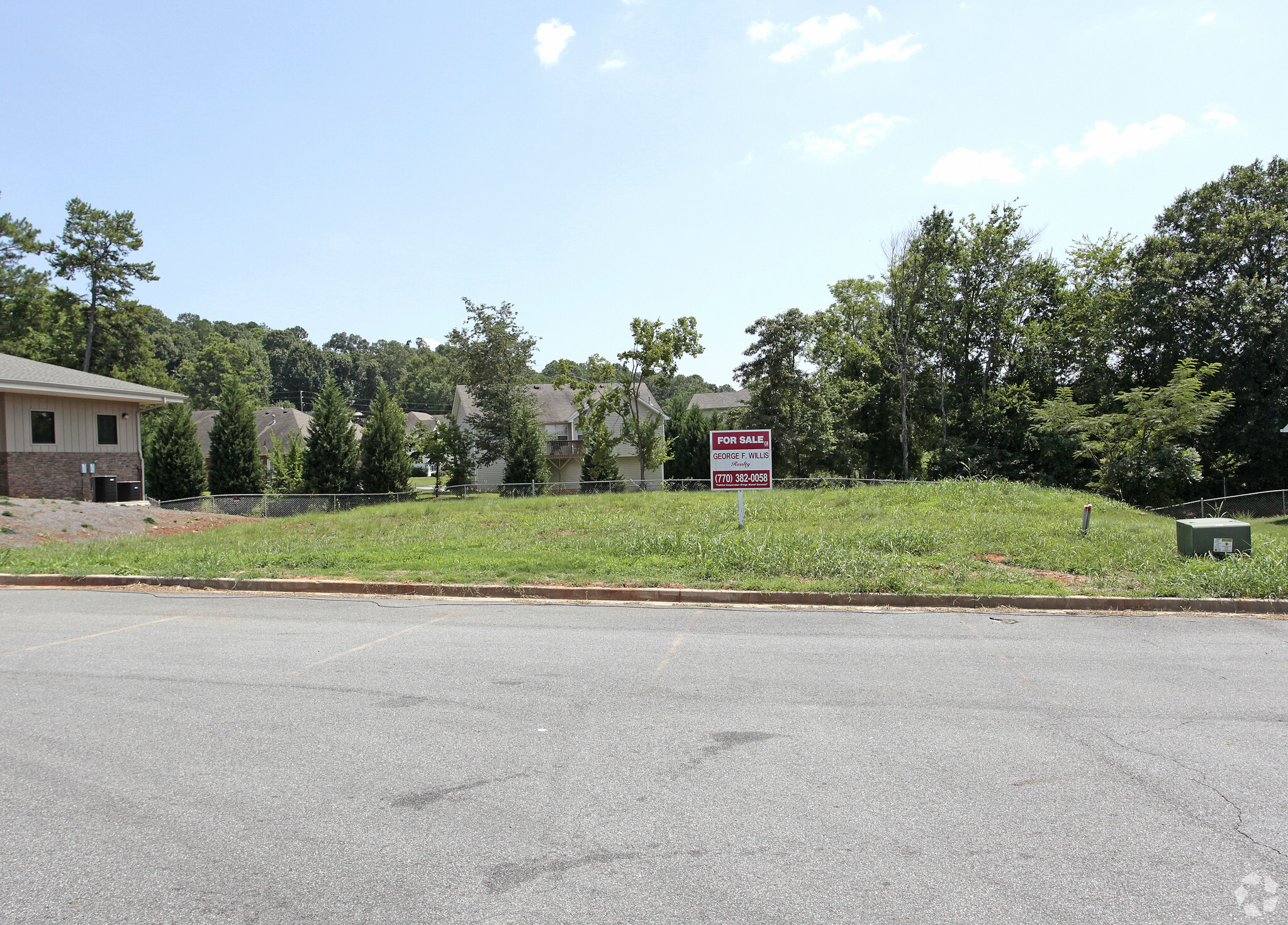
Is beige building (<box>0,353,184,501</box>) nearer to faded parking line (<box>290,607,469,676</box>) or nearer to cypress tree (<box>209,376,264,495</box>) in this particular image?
cypress tree (<box>209,376,264,495</box>)

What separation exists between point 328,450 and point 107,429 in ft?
30.3

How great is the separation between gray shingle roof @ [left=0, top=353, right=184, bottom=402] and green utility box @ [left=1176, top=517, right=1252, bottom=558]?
33.0 meters

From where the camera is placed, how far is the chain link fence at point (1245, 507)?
22.8 m

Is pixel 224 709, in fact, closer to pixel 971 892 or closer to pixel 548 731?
pixel 548 731

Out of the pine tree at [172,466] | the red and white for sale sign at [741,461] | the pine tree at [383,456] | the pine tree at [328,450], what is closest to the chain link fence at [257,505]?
the pine tree at [172,466]

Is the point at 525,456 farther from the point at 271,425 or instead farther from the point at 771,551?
the point at 271,425

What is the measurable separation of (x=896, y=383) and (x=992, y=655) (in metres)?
43.3

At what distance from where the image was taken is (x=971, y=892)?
11.2ft

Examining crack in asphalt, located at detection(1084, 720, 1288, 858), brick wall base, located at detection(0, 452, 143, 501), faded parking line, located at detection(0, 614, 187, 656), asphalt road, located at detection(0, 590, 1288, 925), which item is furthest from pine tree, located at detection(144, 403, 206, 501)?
crack in asphalt, located at detection(1084, 720, 1288, 858)

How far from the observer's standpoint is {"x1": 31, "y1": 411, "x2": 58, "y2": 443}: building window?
88.6 ft

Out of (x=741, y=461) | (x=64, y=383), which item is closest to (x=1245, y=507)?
(x=741, y=461)

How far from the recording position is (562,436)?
55.9 metres

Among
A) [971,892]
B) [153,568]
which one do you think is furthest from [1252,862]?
[153,568]

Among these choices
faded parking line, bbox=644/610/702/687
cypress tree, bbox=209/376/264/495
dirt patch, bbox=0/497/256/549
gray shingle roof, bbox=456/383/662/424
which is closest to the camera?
faded parking line, bbox=644/610/702/687
